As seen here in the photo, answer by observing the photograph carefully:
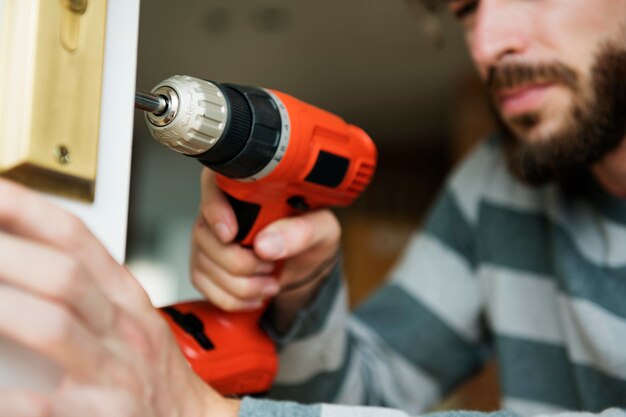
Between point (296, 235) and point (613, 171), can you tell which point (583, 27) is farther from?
point (296, 235)

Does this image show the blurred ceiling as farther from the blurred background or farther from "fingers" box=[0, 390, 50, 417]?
"fingers" box=[0, 390, 50, 417]

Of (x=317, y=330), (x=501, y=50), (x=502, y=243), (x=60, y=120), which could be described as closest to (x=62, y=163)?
(x=60, y=120)

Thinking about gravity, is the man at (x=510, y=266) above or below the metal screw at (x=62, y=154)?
below

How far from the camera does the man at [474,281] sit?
0.34 m

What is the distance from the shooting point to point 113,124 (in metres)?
0.35

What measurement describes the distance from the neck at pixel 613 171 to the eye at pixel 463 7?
0.28 meters

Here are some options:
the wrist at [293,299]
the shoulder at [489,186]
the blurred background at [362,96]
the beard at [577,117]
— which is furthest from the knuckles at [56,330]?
the blurred background at [362,96]

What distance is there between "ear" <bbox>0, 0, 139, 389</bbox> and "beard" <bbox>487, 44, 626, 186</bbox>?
589mm

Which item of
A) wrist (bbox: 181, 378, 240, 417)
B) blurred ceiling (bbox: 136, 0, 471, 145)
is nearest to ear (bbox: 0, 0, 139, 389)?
wrist (bbox: 181, 378, 240, 417)

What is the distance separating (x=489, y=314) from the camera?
98 cm

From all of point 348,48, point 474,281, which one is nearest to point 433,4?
point 474,281

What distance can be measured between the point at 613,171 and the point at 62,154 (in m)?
0.75

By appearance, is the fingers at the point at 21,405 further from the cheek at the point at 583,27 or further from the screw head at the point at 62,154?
the cheek at the point at 583,27

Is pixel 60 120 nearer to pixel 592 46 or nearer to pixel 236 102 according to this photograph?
pixel 236 102
